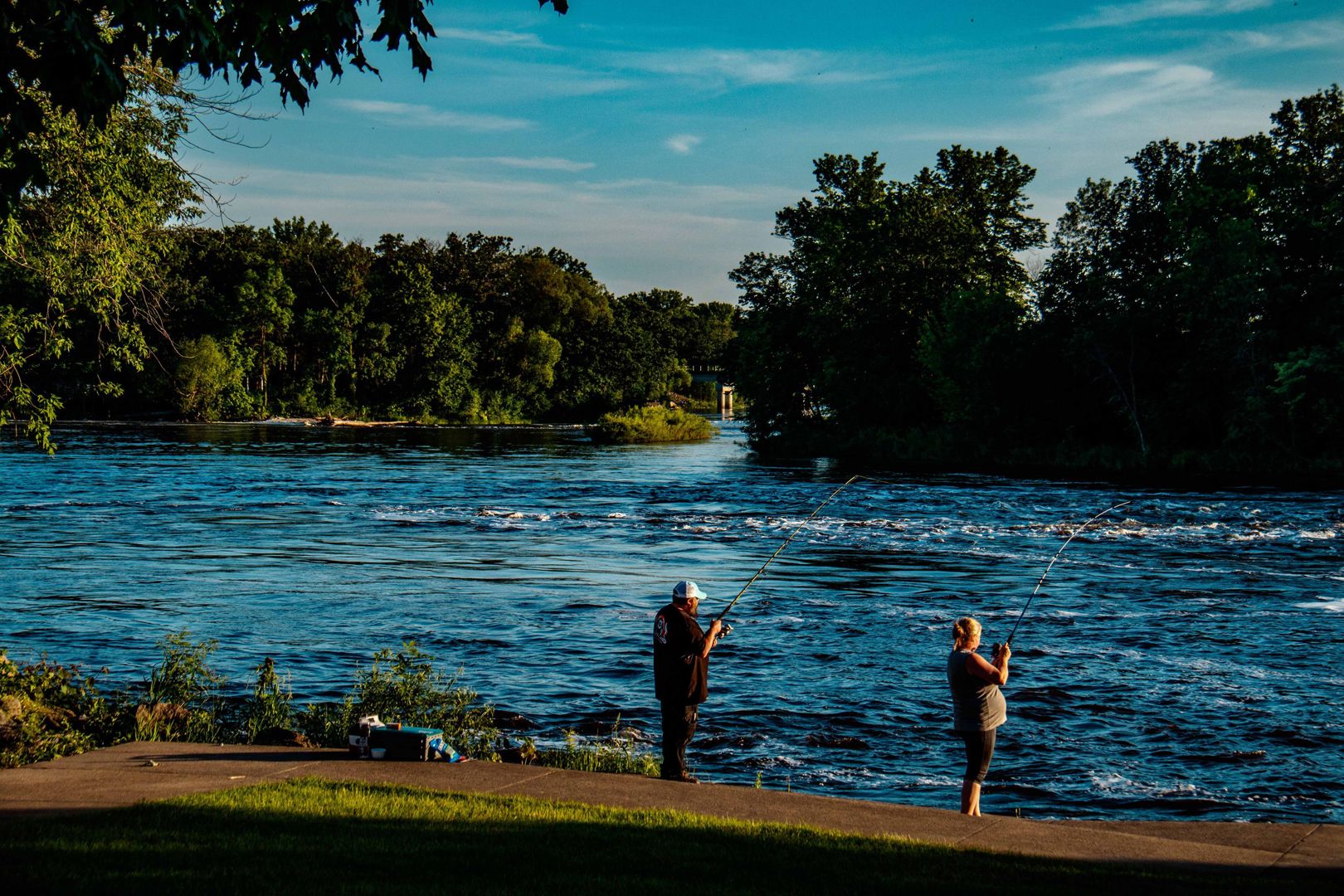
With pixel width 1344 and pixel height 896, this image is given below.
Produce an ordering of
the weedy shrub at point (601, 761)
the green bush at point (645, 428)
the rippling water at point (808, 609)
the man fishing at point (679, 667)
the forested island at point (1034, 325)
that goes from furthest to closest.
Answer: the green bush at point (645, 428), the forested island at point (1034, 325), the rippling water at point (808, 609), the weedy shrub at point (601, 761), the man fishing at point (679, 667)

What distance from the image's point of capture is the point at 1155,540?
30.4 meters

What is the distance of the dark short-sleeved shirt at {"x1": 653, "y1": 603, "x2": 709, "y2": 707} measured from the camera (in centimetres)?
991

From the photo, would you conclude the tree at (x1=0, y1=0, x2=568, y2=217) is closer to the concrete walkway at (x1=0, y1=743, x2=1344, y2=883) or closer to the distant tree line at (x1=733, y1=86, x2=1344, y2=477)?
the concrete walkway at (x1=0, y1=743, x2=1344, y2=883)

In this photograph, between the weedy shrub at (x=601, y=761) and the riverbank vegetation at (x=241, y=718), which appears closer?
the riverbank vegetation at (x=241, y=718)

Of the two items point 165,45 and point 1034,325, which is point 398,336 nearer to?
point 1034,325

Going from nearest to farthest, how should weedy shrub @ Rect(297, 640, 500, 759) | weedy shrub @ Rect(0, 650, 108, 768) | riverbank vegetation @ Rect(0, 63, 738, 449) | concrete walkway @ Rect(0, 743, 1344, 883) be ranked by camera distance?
1. concrete walkway @ Rect(0, 743, 1344, 883)
2. weedy shrub @ Rect(0, 650, 108, 768)
3. weedy shrub @ Rect(297, 640, 500, 759)
4. riverbank vegetation @ Rect(0, 63, 738, 449)

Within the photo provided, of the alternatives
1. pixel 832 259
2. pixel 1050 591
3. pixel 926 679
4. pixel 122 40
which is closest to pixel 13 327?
pixel 122 40

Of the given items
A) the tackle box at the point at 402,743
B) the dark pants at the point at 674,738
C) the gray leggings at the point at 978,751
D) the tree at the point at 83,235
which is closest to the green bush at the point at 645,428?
the tree at the point at 83,235

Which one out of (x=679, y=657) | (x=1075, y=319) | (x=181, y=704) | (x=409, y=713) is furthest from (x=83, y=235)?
(x=1075, y=319)

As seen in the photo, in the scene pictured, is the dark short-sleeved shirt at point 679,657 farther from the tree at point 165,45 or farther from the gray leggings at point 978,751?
the tree at point 165,45

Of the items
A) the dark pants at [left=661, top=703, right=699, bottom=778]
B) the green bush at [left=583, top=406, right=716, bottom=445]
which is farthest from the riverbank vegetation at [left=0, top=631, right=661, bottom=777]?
the green bush at [left=583, top=406, right=716, bottom=445]

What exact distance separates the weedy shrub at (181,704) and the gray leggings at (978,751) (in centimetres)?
612

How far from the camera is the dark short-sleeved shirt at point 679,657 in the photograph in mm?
9906

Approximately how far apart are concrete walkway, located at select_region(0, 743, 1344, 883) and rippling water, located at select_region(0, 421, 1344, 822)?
2554mm
